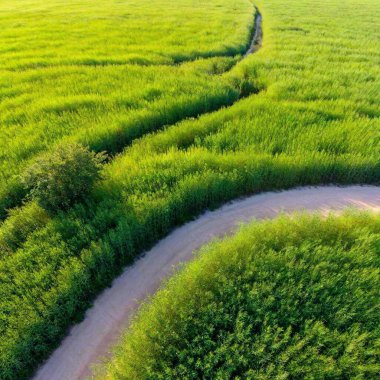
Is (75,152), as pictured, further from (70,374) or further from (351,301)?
(351,301)

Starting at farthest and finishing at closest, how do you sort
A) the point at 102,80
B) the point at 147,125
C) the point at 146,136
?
the point at 102,80 → the point at 147,125 → the point at 146,136

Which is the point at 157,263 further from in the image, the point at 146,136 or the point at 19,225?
the point at 146,136

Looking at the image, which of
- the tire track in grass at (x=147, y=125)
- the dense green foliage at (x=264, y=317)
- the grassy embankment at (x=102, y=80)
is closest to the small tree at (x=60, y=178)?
the tire track in grass at (x=147, y=125)

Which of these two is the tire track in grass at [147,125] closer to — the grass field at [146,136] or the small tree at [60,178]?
the grass field at [146,136]

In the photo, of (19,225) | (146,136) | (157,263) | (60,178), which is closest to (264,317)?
(157,263)

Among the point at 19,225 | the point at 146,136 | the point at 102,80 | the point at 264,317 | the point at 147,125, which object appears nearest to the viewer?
the point at 264,317

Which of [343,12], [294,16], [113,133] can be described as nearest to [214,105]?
[113,133]

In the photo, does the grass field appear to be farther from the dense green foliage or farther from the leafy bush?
the dense green foliage
